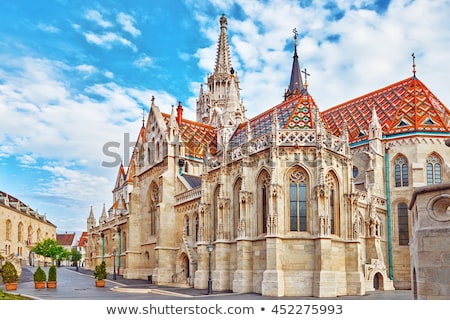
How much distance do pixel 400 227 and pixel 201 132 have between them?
54.0 ft

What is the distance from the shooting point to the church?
21.8m

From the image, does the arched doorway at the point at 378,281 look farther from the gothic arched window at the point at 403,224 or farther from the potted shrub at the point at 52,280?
the potted shrub at the point at 52,280

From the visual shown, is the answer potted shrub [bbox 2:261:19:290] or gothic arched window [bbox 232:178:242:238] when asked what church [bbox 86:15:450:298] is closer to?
gothic arched window [bbox 232:178:242:238]

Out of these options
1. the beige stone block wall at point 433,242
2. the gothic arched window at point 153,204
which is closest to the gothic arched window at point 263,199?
the beige stone block wall at point 433,242

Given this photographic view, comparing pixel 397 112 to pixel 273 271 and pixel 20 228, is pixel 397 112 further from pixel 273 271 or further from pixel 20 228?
pixel 20 228

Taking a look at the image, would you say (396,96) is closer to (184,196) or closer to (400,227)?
(400,227)

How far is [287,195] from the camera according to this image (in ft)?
73.5

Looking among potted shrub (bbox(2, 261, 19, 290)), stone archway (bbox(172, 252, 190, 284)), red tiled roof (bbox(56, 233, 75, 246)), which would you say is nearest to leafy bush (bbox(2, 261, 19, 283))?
potted shrub (bbox(2, 261, 19, 290))

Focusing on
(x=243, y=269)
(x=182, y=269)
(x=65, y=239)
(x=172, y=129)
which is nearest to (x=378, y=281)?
(x=243, y=269)

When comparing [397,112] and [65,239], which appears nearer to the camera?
[397,112]

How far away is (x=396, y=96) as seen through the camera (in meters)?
35.8

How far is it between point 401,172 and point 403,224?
3.47m

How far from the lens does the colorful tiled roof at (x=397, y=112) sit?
32.8 meters
